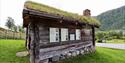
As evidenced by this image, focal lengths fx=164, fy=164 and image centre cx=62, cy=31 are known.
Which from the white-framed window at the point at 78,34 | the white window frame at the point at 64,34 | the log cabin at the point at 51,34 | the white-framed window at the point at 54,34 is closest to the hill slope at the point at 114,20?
the white-framed window at the point at 78,34

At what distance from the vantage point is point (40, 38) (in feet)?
40.2

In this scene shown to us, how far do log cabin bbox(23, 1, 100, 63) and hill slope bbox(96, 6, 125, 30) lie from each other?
351 feet

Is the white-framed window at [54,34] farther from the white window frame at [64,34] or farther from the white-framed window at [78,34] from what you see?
the white-framed window at [78,34]

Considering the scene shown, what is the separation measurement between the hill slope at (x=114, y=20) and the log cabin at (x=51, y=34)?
4215 inches

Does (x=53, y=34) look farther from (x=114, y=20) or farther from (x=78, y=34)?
(x=114, y=20)

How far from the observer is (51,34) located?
13.2 meters

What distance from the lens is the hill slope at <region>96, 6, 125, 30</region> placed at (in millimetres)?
122019

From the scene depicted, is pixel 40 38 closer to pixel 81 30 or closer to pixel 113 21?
pixel 81 30

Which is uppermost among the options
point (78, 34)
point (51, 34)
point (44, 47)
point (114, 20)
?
point (114, 20)

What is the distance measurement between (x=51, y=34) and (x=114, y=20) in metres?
126

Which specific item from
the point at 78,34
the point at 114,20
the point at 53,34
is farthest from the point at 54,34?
the point at 114,20

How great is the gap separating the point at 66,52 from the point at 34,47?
395 cm

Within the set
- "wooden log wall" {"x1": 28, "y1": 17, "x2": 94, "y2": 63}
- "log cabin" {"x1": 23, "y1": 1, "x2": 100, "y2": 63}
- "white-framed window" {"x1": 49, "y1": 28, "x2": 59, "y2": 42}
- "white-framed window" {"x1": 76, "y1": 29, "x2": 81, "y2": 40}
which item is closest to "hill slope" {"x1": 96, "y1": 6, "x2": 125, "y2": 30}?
"white-framed window" {"x1": 76, "y1": 29, "x2": 81, "y2": 40}

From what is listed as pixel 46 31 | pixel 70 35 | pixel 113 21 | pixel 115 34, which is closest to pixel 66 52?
pixel 70 35
